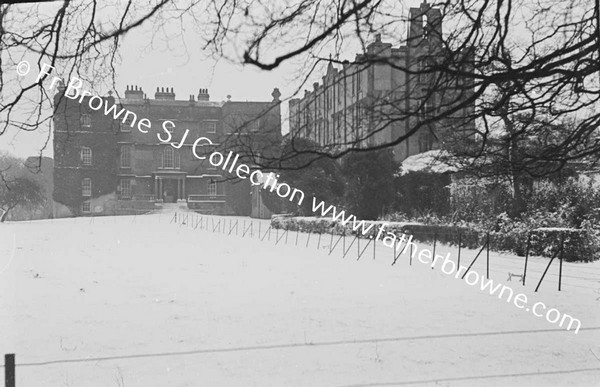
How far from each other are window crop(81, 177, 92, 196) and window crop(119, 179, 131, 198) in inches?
113

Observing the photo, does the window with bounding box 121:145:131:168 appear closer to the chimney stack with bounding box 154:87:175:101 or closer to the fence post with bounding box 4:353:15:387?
the chimney stack with bounding box 154:87:175:101

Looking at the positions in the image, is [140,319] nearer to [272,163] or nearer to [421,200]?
[272,163]

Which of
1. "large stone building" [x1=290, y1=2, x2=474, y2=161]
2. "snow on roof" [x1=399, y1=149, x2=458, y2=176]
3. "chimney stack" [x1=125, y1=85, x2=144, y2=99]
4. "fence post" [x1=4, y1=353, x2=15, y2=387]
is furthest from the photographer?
"chimney stack" [x1=125, y1=85, x2=144, y2=99]

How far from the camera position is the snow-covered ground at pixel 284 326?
629 centimetres

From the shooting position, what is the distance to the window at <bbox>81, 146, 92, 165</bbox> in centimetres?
4929

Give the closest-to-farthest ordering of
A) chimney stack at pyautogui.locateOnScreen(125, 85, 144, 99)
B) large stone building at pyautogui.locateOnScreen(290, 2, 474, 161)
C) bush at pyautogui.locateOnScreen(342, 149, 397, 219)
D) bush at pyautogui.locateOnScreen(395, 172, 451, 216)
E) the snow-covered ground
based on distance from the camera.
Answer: large stone building at pyautogui.locateOnScreen(290, 2, 474, 161) < the snow-covered ground < bush at pyautogui.locateOnScreen(395, 172, 451, 216) < bush at pyautogui.locateOnScreen(342, 149, 397, 219) < chimney stack at pyautogui.locateOnScreen(125, 85, 144, 99)

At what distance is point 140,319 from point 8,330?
6.36 feet

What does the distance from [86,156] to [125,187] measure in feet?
15.7

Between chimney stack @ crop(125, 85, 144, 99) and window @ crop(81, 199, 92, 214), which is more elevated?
chimney stack @ crop(125, 85, 144, 99)

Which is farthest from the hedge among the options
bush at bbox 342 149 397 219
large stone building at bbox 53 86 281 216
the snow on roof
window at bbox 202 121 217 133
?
window at bbox 202 121 217 133

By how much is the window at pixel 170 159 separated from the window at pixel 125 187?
12.2ft

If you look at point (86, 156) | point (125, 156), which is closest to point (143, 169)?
point (125, 156)

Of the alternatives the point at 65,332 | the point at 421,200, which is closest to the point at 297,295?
the point at 65,332

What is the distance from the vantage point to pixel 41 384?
232 inches
